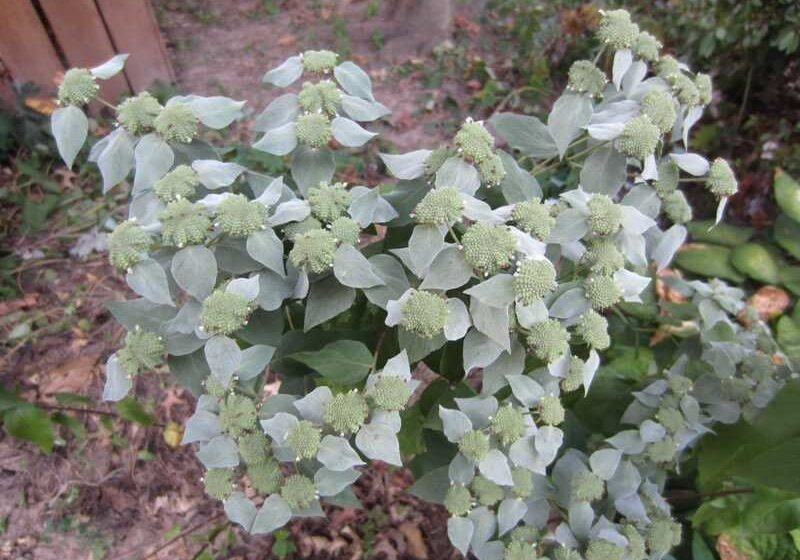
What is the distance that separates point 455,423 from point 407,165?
407mm

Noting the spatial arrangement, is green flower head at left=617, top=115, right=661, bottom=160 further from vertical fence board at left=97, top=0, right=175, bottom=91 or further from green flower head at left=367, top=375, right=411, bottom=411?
vertical fence board at left=97, top=0, right=175, bottom=91

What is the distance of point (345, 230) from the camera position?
32.2 inches

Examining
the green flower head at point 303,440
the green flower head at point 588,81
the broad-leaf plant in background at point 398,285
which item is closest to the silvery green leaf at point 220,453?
the broad-leaf plant in background at point 398,285

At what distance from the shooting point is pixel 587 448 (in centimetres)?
122

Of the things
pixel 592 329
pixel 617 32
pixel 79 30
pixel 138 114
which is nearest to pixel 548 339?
pixel 592 329

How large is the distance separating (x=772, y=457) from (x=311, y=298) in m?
0.75

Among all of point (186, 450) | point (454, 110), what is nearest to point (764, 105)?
point (454, 110)

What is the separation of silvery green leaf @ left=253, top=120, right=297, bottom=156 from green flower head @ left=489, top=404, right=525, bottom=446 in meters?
0.51

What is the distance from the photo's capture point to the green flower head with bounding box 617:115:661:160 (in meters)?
0.88

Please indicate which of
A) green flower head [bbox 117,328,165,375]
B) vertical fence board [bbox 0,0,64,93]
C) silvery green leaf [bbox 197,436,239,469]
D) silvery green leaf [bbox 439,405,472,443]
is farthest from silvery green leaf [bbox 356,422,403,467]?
vertical fence board [bbox 0,0,64,93]

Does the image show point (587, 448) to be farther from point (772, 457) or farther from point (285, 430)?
point (285, 430)

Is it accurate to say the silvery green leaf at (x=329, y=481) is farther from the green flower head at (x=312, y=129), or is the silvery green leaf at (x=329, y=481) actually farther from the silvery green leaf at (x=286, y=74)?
the silvery green leaf at (x=286, y=74)

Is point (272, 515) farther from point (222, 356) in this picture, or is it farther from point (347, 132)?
point (347, 132)

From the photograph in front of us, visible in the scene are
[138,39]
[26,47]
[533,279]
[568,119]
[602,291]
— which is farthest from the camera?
[138,39]
